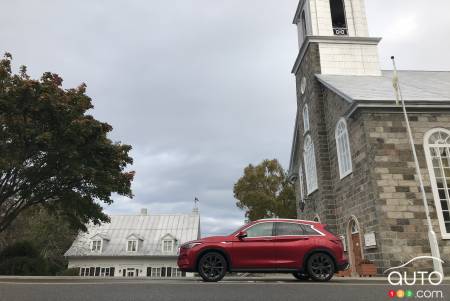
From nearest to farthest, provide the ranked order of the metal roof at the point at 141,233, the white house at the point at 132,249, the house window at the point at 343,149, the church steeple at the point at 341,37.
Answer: the house window at the point at 343,149 < the church steeple at the point at 341,37 < the white house at the point at 132,249 < the metal roof at the point at 141,233

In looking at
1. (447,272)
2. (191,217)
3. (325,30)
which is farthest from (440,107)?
(191,217)

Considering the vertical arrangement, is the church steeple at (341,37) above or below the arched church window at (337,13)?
below

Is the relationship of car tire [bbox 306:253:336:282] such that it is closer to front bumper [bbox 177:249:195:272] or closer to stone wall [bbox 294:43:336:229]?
front bumper [bbox 177:249:195:272]

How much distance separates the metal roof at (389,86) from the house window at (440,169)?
1.51 meters

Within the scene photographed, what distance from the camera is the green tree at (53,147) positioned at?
16656mm

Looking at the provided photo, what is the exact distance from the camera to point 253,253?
9.63 metres

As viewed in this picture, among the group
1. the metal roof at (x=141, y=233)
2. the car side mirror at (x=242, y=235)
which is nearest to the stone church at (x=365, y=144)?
the car side mirror at (x=242, y=235)

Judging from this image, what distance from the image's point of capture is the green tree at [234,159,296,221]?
33.3m

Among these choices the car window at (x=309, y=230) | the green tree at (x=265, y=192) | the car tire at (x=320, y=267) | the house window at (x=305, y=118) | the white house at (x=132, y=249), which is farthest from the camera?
the white house at (x=132, y=249)

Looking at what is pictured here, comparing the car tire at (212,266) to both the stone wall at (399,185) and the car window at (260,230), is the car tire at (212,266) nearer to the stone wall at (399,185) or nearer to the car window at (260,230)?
the car window at (260,230)

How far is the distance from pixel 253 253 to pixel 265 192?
81.8 ft

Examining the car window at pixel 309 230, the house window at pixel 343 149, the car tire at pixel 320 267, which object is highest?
the house window at pixel 343 149

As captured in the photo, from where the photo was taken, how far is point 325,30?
77.4 feet

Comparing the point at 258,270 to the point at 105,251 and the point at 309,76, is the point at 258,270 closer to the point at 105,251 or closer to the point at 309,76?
the point at 309,76
